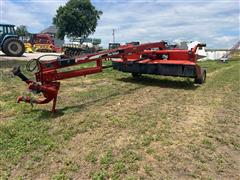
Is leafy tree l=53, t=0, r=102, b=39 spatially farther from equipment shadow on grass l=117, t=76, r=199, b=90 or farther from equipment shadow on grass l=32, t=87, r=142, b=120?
equipment shadow on grass l=32, t=87, r=142, b=120

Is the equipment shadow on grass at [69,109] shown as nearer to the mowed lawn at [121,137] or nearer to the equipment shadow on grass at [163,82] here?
the mowed lawn at [121,137]

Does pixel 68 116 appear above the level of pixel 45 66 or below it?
below

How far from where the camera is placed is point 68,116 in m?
5.65

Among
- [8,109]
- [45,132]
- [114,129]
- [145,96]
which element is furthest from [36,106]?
[145,96]

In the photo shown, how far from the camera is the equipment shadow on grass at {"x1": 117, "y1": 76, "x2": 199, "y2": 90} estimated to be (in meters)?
9.28

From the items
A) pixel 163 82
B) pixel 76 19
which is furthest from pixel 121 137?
pixel 76 19

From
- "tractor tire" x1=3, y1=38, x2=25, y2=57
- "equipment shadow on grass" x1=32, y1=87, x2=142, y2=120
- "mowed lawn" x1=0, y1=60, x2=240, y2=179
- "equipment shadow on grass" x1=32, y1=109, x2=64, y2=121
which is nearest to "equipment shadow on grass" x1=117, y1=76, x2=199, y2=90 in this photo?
"mowed lawn" x1=0, y1=60, x2=240, y2=179

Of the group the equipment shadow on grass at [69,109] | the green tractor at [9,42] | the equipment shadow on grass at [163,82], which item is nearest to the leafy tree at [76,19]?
the green tractor at [9,42]

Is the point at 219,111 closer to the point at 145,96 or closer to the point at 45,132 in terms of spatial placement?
the point at 145,96

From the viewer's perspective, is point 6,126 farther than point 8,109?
No

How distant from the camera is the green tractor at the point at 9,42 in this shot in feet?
61.7

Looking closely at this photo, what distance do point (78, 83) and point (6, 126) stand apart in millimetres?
4520

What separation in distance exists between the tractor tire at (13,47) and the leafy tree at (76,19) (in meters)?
31.3

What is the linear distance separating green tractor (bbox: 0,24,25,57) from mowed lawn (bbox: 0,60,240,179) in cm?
1192
